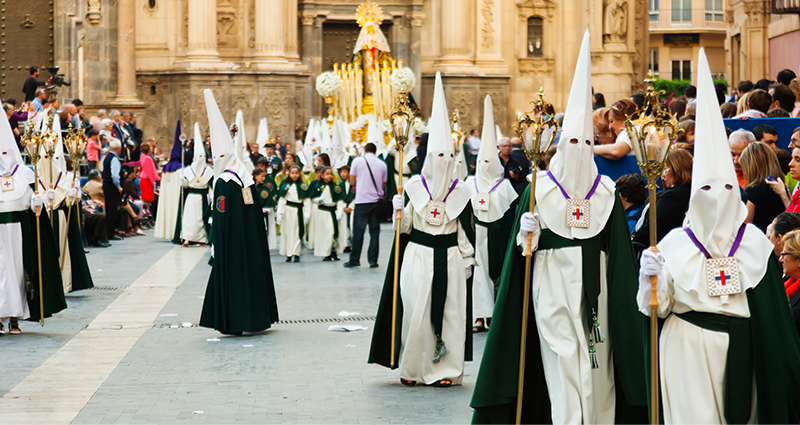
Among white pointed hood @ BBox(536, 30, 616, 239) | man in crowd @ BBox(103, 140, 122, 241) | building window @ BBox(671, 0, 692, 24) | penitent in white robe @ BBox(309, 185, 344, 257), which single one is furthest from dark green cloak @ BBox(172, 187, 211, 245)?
building window @ BBox(671, 0, 692, 24)

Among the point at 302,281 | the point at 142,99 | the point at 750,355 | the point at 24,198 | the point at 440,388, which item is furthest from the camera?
the point at 142,99

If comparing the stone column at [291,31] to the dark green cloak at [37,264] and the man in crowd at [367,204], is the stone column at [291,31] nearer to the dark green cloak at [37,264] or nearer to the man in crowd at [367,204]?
the man in crowd at [367,204]

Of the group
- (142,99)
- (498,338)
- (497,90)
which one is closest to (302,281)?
(498,338)

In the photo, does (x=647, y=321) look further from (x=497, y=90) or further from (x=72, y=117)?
(x=497, y=90)

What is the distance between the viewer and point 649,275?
514 centimetres

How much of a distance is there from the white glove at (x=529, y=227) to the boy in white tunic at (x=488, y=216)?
14.5 ft

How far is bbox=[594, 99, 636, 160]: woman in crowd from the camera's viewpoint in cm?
922

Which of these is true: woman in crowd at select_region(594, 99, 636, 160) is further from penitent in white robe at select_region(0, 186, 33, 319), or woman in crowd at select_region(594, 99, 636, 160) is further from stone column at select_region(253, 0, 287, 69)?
stone column at select_region(253, 0, 287, 69)

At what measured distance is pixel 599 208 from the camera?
6539 mm

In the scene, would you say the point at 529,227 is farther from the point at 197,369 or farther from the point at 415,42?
the point at 415,42

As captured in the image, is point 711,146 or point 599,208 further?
point 599,208

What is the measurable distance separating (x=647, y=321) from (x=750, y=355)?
0.67 meters

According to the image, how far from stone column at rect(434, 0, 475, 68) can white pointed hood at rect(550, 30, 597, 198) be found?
81.3 feet

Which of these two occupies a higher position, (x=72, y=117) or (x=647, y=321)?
(x=72, y=117)
